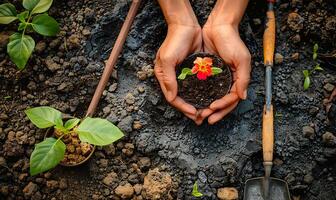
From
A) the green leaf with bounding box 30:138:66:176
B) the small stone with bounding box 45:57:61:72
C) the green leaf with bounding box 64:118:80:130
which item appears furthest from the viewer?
the small stone with bounding box 45:57:61:72

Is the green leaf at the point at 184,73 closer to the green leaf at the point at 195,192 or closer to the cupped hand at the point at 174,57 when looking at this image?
the cupped hand at the point at 174,57

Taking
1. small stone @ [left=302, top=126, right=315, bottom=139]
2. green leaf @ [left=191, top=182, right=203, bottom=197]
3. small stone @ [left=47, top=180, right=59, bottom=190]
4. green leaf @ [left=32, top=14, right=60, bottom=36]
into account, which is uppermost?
green leaf @ [left=32, top=14, right=60, bottom=36]

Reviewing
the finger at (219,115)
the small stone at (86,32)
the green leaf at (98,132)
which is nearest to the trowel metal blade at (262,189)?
the finger at (219,115)

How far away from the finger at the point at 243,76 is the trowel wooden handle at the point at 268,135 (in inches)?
5.9

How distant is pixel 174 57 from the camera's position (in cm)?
194

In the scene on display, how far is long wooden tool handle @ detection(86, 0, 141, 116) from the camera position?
2.01 meters

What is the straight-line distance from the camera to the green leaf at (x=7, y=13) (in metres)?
1.98

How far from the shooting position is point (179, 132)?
204 cm

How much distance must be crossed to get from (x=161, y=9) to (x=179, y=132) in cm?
63

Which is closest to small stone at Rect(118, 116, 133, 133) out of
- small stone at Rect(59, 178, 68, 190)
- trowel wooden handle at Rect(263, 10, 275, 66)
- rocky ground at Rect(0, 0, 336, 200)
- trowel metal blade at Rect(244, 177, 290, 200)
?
rocky ground at Rect(0, 0, 336, 200)

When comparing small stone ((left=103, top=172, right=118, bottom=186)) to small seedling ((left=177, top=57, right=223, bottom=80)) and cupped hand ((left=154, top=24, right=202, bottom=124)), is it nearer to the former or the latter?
cupped hand ((left=154, top=24, right=202, bottom=124))

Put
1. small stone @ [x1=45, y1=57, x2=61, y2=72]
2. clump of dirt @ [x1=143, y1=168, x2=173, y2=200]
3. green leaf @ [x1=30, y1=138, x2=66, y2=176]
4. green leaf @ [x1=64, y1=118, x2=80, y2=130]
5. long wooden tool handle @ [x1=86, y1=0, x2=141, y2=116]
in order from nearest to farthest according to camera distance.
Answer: green leaf @ [x1=30, y1=138, x2=66, y2=176], green leaf @ [x1=64, y1=118, x2=80, y2=130], clump of dirt @ [x1=143, y1=168, x2=173, y2=200], long wooden tool handle @ [x1=86, y1=0, x2=141, y2=116], small stone @ [x1=45, y1=57, x2=61, y2=72]

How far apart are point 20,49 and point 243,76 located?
102 cm

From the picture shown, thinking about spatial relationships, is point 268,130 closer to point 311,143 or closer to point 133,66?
point 311,143
